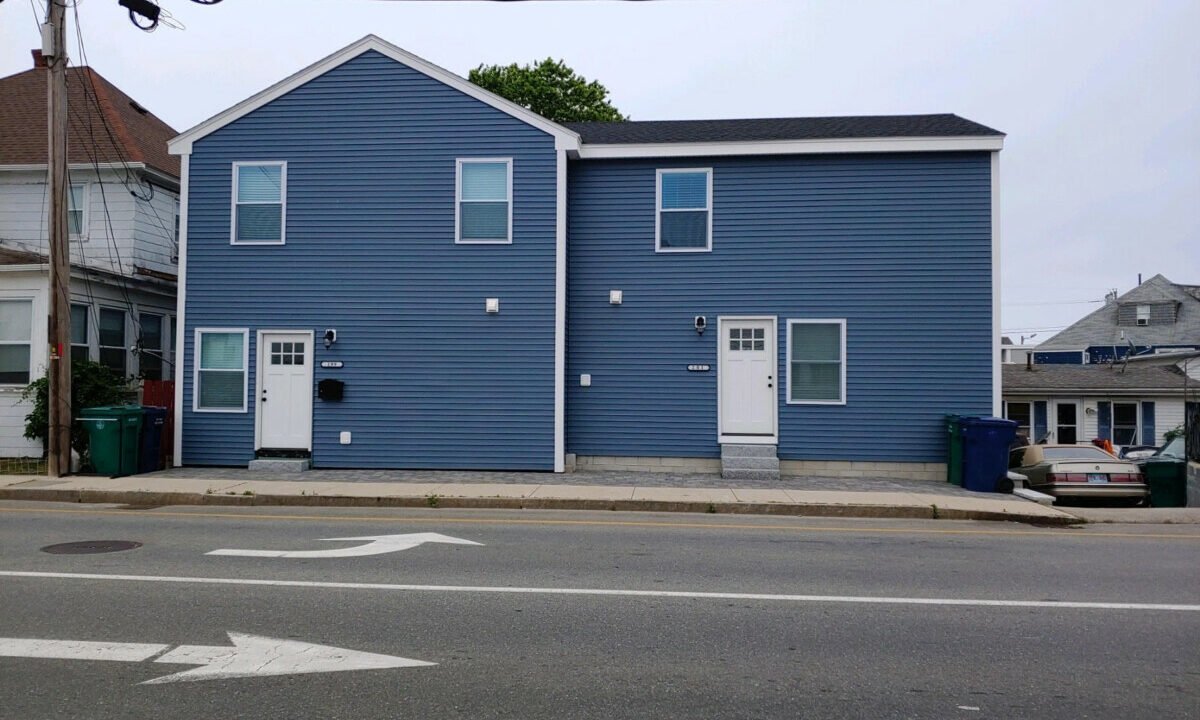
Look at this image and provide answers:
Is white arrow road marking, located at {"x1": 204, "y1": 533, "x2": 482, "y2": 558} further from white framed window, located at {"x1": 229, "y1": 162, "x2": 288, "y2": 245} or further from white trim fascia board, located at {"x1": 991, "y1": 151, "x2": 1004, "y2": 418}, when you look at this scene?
white trim fascia board, located at {"x1": 991, "y1": 151, "x2": 1004, "y2": 418}

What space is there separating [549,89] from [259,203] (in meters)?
21.6

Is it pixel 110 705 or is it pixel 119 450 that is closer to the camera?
pixel 110 705

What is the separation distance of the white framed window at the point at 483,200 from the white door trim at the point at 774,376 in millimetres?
4069

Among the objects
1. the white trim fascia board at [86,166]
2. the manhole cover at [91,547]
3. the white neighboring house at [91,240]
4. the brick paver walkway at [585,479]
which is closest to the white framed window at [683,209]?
the brick paver walkway at [585,479]

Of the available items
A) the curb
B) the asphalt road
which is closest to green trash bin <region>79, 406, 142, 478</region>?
the curb

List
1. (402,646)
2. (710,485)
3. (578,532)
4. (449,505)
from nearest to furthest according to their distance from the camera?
(402,646)
(578,532)
(449,505)
(710,485)

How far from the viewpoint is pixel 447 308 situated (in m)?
15.3

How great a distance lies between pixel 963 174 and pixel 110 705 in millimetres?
14700

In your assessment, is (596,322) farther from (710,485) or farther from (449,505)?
(449,505)

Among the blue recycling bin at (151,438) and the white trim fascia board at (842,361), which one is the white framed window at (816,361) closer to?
the white trim fascia board at (842,361)

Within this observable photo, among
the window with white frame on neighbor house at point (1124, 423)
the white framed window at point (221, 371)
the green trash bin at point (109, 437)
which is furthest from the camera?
the window with white frame on neighbor house at point (1124, 423)

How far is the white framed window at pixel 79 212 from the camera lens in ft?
63.1

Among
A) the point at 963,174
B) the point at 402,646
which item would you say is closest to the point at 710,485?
the point at 963,174

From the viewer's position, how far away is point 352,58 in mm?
15516
